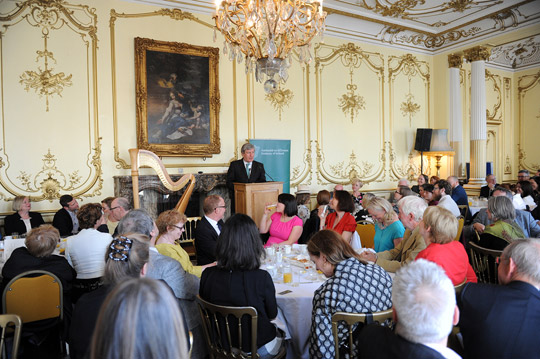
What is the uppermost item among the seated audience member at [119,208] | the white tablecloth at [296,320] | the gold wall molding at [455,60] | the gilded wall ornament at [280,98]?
the gold wall molding at [455,60]

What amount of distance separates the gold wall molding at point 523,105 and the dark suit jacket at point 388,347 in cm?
1314

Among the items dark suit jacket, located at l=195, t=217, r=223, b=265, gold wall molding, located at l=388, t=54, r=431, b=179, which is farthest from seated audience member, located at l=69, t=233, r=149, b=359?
gold wall molding, located at l=388, t=54, r=431, b=179

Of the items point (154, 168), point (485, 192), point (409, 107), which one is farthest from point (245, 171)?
point (485, 192)

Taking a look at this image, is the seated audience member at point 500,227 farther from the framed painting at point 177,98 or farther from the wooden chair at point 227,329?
the framed painting at point 177,98

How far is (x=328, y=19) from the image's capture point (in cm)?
810

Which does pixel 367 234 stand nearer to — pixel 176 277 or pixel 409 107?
pixel 176 277

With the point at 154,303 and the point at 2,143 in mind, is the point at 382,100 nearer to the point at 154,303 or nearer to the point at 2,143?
the point at 2,143

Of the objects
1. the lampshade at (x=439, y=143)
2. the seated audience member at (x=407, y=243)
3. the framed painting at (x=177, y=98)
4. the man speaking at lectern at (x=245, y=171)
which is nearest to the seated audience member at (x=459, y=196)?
the lampshade at (x=439, y=143)

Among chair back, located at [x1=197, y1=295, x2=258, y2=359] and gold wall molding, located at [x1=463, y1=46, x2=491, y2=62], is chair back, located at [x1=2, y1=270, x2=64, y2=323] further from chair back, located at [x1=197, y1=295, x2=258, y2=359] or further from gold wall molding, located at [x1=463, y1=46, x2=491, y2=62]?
gold wall molding, located at [x1=463, y1=46, x2=491, y2=62]

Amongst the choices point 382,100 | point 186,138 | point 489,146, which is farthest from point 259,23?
point 489,146

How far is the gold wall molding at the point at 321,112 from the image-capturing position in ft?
27.1

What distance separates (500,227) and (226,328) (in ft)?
9.22

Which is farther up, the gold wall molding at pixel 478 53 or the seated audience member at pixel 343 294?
the gold wall molding at pixel 478 53

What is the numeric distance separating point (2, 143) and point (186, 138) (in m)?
2.76
